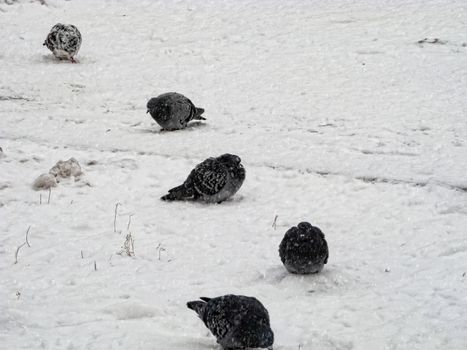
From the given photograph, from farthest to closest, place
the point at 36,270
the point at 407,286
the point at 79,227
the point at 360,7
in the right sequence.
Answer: the point at 360,7
the point at 79,227
the point at 36,270
the point at 407,286

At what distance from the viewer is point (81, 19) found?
13188 mm

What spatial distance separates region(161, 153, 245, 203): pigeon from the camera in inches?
233

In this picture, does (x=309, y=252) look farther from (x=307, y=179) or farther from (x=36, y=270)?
(x=307, y=179)

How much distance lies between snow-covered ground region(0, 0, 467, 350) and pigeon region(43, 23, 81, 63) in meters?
Answer: 0.28

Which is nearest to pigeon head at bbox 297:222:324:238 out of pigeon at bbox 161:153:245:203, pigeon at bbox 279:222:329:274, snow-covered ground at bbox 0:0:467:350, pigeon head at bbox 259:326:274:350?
pigeon at bbox 279:222:329:274

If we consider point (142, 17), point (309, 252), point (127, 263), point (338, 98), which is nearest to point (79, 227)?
point (127, 263)

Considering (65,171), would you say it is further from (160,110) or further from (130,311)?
(130,311)

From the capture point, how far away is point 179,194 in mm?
6039

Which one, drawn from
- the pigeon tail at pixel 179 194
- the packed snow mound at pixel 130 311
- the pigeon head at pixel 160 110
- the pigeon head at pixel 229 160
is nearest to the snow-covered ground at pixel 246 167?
the packed snow mound at pixel 130 311

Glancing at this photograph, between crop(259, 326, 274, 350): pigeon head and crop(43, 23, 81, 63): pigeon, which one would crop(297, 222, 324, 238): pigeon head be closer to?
crop(259, 326, 274, 350): pigeon head

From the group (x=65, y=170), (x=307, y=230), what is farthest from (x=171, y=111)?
(x=307, y=230)

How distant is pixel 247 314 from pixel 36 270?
5.85 ft

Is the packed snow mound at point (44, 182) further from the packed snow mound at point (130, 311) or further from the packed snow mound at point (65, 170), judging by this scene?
the packed snow mound at point (130, 311)

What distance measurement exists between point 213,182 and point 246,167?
1082 millimetres
